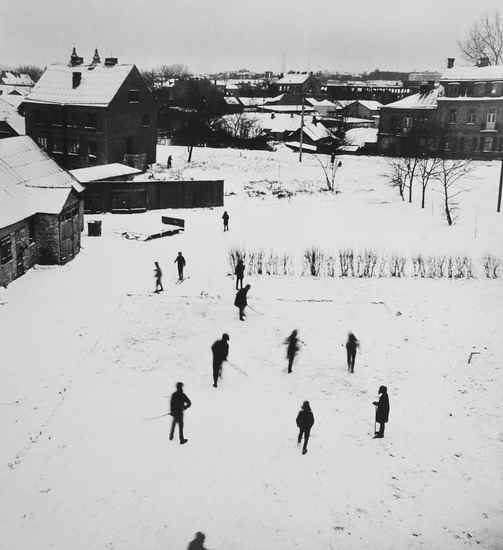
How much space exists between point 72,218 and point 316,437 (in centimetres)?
1778

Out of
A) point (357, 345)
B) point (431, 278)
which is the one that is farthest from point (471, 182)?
point (357, 345)

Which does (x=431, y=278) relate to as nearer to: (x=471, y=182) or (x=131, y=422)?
(x=131, y=422)

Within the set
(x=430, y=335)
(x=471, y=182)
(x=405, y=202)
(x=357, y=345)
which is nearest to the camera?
(x=357, y=345)

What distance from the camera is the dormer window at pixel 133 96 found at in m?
47.7

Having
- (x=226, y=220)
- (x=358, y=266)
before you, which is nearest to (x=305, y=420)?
(x=358, y=266)

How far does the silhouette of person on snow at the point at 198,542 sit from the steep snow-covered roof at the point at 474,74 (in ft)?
181

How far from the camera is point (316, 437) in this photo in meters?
12.6

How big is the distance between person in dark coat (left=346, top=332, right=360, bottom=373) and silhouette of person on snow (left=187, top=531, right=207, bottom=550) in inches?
285

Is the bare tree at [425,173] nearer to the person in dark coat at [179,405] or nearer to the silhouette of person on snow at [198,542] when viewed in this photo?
the person in dark coat at [179,405]

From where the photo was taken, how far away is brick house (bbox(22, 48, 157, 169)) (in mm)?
46188

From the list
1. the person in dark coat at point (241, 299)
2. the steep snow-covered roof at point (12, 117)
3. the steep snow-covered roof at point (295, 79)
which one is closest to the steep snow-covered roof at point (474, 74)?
the steep snow-covered roof at point (12, 117)

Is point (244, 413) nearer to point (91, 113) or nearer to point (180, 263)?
point (180, 263)

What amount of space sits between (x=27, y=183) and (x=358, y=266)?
15454 mm

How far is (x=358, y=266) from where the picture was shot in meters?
24.9
